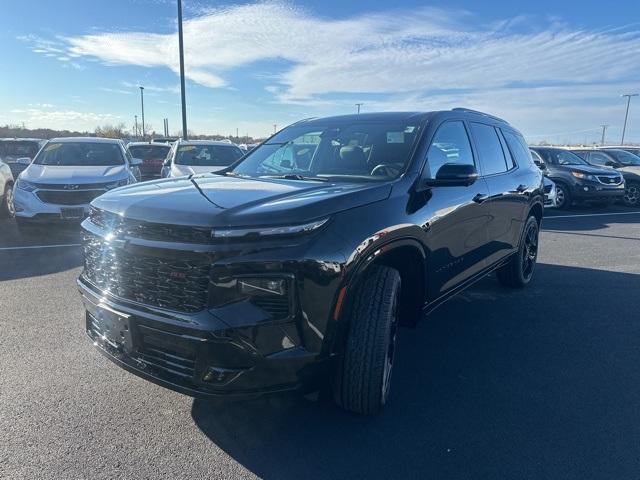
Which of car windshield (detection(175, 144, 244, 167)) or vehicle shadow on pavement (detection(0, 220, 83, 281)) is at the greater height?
car windshield (detection(175, 144, 244, 167))

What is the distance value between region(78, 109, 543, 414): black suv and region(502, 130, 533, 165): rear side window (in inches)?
74.4

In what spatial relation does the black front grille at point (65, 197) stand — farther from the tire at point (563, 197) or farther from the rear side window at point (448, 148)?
the tire at point (563, 197)

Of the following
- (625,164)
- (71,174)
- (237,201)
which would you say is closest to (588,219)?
(625,164)

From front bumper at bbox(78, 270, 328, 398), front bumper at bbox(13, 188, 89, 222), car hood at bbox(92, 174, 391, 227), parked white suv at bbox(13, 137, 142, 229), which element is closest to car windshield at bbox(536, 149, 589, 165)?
parked white suv at bbox(13, 137, 142, 229)

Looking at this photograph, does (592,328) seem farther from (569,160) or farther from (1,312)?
(569,160)

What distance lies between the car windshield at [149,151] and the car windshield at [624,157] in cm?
1544

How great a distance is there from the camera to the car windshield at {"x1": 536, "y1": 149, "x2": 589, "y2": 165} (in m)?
14.4

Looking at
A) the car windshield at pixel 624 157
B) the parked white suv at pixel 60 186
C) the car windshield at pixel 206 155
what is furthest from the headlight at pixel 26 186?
the car windshield at pixel 624 157

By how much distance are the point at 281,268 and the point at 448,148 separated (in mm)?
2103

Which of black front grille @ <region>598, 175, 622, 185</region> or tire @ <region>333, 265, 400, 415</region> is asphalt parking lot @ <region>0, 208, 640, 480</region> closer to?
tire @ <region>333, 265, 400, 415</region>

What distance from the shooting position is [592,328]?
4.55 metres

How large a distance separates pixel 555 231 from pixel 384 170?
26.9 feet

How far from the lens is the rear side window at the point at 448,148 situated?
3.47 m

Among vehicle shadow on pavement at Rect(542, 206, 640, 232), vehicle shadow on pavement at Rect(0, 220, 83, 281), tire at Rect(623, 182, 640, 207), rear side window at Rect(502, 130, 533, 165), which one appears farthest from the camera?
tire at Rect(623, 182, 640, 207)
